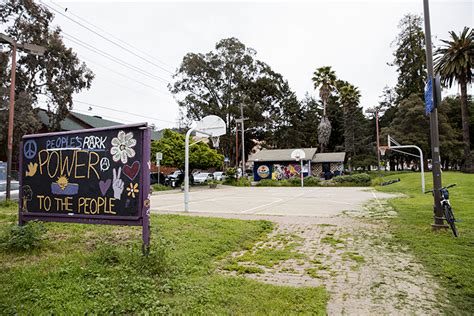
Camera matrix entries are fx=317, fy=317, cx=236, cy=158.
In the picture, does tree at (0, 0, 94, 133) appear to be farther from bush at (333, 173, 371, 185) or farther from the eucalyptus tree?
the eucalyptus tree

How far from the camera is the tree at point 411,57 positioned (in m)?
46.8

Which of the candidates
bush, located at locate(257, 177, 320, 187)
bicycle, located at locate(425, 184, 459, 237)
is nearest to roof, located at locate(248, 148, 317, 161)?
bush, located at locate(257, 177, 320, 187)

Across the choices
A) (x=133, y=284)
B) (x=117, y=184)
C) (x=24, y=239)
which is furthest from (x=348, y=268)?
(x=24, y=239)

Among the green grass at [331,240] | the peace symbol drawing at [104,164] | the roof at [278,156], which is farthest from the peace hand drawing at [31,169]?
the roof at [278,156]

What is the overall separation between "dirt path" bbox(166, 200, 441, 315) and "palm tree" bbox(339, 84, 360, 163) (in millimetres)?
43381

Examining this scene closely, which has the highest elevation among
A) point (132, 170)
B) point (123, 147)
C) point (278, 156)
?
point (278, 156)

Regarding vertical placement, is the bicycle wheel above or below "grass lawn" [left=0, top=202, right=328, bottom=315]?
above

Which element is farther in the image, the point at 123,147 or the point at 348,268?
the point at 123,147

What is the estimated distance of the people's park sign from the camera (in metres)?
4.58

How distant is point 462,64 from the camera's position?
3275cm

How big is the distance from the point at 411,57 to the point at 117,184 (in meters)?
53.8

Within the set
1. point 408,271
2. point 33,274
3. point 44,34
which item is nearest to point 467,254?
point 408,271

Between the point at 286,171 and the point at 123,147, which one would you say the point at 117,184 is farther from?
the point at 286,171

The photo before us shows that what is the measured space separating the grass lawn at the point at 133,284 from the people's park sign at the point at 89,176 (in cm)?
51
